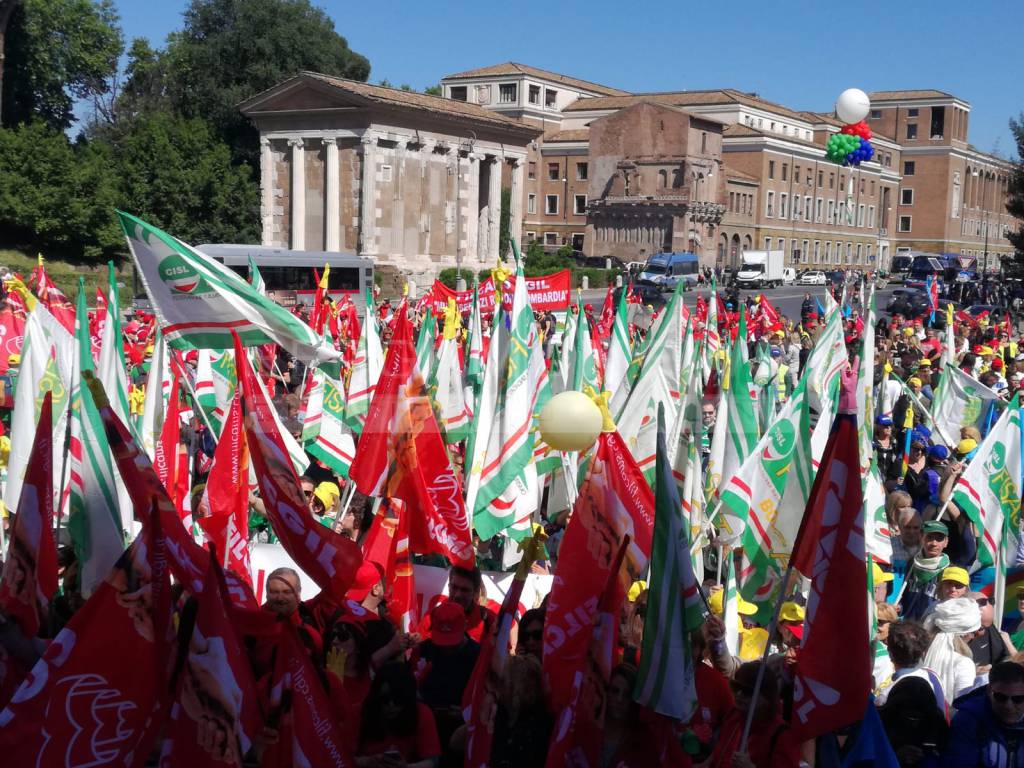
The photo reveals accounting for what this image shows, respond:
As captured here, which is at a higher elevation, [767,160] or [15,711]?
[767,160]

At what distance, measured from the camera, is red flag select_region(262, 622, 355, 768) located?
412 centimetres

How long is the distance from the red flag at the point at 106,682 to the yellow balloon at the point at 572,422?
6.37 feet

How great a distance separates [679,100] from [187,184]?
4350cm

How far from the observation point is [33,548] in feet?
15.6

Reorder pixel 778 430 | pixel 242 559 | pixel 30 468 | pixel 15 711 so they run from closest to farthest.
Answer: pixel 15 711 → pixel 30 468 → pixel 242 559 → pixel 778 430

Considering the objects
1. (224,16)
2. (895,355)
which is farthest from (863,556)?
(224,16)

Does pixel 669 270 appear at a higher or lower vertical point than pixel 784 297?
higher

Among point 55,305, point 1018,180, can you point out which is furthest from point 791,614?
point 1018,180

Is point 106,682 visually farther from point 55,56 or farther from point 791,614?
point 55,56

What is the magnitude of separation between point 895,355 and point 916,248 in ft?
290

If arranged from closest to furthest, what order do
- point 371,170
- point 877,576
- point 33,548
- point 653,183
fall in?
point 33,548, point 877,576, point 371,170, point 653,183

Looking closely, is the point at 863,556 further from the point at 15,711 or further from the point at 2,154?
the point at 2,154

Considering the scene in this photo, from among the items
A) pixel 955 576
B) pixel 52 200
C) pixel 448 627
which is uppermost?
pixel 52 200

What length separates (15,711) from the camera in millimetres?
3932
